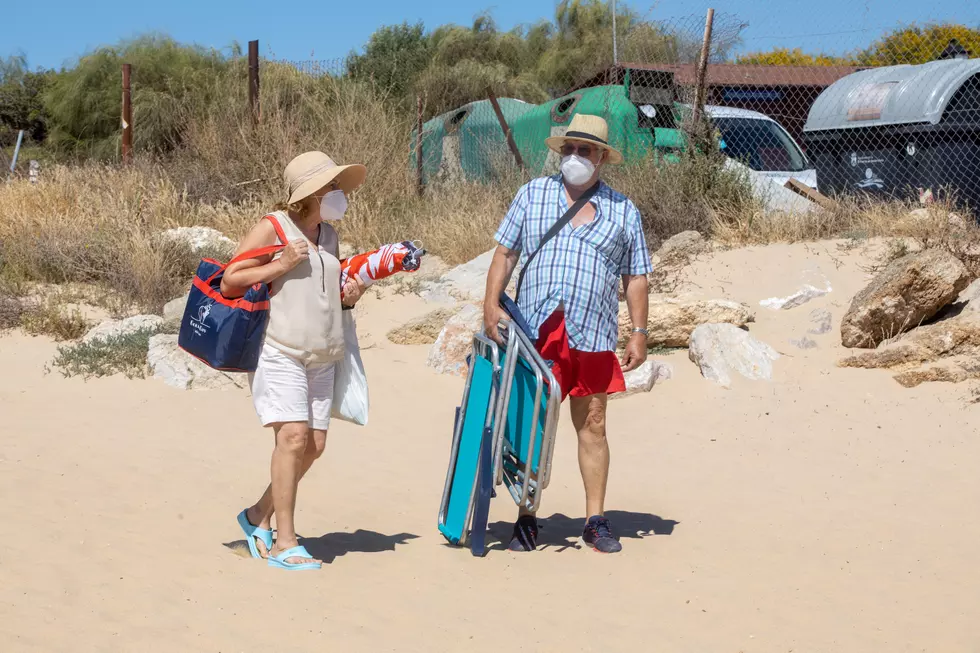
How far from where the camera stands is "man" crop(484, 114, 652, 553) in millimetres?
4504

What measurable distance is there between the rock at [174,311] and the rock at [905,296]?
16.4 feet

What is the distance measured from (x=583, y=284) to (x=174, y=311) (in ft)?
17.6

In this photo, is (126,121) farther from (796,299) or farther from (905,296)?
(905,296)

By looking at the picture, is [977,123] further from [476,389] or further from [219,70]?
[219,70]

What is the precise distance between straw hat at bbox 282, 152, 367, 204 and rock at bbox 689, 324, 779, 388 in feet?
12.4

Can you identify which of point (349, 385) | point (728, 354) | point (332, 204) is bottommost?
point (728, 354)

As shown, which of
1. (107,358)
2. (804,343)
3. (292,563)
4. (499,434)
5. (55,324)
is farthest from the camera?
(55,324)

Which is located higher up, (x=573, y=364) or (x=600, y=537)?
(x=573, y=364)

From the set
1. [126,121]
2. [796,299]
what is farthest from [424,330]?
[126,121]

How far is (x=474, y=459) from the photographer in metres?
4.59

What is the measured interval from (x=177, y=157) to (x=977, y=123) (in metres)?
8.90

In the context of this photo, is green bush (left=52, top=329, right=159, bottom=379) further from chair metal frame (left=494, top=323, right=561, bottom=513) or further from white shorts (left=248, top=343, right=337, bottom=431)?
chair metal frame (left=494, top=323, right=561, bottom=513)

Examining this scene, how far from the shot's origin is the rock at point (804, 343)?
7.65 m

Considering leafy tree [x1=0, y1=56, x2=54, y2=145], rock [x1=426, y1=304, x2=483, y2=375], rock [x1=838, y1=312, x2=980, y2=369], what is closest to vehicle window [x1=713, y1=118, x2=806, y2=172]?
rock [x1=838, y1=312, x2=980, y2=369]
